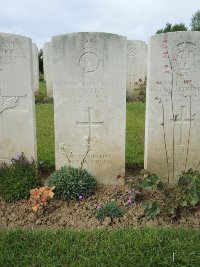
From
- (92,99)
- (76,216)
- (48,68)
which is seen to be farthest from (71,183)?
(48,68)

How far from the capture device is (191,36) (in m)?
4.53

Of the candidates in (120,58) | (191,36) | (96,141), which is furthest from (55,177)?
(191,36)

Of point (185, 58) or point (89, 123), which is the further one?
point (89, 123)

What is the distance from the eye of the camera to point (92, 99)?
4746 mm

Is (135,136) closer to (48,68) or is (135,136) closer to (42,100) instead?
(42,100)

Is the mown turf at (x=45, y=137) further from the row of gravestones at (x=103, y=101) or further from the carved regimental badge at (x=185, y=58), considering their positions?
the carved regimental badge at (x=185, y=58)

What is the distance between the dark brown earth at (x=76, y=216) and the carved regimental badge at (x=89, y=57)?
1.72 metres

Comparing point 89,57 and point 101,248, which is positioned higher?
point 89,57

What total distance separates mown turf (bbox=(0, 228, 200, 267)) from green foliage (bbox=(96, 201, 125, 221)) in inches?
13.9

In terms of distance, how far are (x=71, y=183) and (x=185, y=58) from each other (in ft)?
7.35

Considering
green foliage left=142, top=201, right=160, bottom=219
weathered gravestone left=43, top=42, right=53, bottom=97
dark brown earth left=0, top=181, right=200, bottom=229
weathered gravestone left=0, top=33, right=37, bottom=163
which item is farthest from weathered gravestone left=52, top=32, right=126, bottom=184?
weathered gravestone left=43, top=42, right=53, bottom=97

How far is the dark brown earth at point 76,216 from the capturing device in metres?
3.93

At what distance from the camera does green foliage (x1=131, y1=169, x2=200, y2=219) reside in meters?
3.90

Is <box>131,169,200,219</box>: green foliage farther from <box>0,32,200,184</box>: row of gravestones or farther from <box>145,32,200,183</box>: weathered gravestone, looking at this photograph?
<box>145,32,200,183</box>: weathered gravestone
